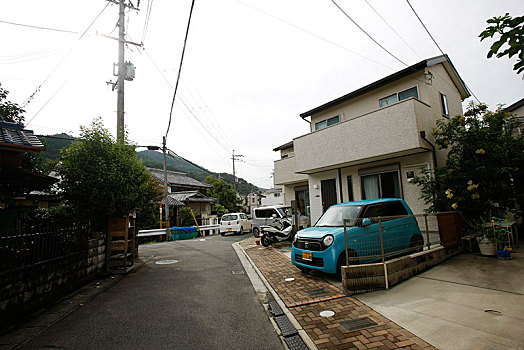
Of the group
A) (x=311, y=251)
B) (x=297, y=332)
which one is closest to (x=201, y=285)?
(x=311, y=251)

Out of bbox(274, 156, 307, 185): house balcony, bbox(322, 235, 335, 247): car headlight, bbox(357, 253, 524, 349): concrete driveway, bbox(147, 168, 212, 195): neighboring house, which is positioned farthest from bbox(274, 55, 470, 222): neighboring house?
bbox(147, 168, 212, 195): neighboring house

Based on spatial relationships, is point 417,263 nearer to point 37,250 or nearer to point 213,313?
point 213,313

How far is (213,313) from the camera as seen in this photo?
4.00 m

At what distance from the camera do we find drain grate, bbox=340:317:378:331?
3.28 meters

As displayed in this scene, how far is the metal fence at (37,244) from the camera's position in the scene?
387 centimetres

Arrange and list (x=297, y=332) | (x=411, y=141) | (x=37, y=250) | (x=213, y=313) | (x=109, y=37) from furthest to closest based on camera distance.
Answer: (x=109, y=37) → (x=411, y=141) → (x=37, y=250) → (x=213, y=313) → (x=297, y=332)

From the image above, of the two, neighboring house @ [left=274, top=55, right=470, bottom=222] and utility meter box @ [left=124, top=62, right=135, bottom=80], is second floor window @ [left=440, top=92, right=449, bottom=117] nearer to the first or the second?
neighboring house @ [left=274, top=55, right=470, bottom=222]

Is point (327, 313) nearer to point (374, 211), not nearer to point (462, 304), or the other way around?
point (462, 304)

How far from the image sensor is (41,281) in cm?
443

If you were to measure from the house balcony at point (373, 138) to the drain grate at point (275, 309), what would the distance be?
260 inches

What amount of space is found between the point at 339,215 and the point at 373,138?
412cm

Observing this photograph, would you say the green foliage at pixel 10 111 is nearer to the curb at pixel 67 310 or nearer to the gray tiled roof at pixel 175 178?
the curb at pixel 67 310

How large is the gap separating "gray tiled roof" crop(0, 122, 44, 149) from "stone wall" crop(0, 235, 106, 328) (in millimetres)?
2048

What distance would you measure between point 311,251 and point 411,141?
5315mm
